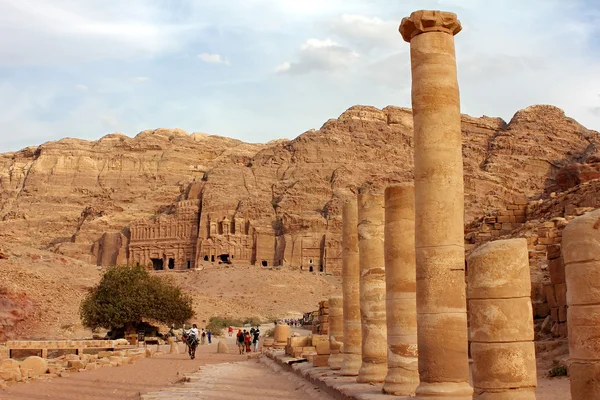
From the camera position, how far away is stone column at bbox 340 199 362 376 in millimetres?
15578

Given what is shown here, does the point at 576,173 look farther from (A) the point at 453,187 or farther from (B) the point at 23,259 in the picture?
(B) the point at 23,259

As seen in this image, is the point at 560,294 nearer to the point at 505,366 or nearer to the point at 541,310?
the point at 541,310

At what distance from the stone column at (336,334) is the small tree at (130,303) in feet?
68.3

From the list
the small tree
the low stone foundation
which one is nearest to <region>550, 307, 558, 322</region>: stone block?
the low stone foundation

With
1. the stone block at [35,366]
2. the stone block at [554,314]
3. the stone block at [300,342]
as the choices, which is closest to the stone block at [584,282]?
the stone block at [554,314]

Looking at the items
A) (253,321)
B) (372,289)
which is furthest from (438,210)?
(253,321)

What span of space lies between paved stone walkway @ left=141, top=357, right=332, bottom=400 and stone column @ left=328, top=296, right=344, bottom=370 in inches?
32.5

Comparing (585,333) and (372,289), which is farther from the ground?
(372,289)

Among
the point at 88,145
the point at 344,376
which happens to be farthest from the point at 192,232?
the point at 344,376

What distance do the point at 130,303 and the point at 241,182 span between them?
198 ft

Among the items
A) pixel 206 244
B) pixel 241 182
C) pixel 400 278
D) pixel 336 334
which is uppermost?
pixel 241 182

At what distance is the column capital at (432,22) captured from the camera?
10.4 m

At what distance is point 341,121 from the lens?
110375 millimetres

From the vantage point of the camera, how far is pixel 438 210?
32.4 feet
